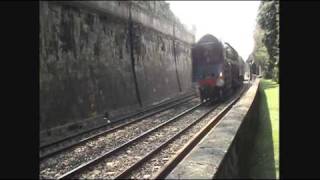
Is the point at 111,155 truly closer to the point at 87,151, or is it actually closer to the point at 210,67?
the point at 87,151

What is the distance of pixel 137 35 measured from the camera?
24.0 meters

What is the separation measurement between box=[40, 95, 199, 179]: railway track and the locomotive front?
7078 mm

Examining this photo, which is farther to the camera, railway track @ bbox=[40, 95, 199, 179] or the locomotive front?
the locomotive front

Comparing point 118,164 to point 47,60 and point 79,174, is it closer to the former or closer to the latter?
point 79,174

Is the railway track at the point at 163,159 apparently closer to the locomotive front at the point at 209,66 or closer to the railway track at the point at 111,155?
the railway track at the point at 111,155

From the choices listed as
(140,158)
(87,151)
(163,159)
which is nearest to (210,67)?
(87,151)

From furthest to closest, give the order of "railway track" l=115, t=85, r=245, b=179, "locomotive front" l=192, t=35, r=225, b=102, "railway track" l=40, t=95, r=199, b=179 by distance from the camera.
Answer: "locomotive front" l=192, t=35, r=225, b=102 → "railway track" l=40, t=95, r=199, b=179 → "railway track" l=115, t=85, r=245, b=179

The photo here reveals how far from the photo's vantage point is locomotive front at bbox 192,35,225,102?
21.5 metres

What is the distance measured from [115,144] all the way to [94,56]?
7.74 m

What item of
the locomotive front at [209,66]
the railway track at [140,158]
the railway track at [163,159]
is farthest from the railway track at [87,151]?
the locomotive front at [209,66]

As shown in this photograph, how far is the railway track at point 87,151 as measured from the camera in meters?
8.84

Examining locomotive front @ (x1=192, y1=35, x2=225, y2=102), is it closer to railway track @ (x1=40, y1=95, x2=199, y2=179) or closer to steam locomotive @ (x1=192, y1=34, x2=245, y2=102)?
steam locomotive @ (x1=192, y1=34, x2=245, y2=102)

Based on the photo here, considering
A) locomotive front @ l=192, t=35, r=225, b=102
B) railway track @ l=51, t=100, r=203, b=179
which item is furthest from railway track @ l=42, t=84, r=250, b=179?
locomotive front @ l=192, t=35, r=225, b=102
